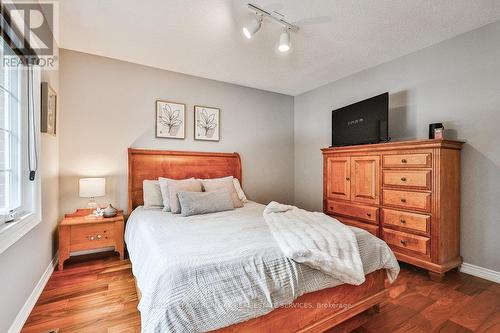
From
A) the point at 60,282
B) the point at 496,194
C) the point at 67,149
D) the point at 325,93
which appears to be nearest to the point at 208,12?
the point at 67,149

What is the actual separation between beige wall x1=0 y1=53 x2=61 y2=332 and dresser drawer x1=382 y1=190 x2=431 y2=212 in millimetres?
3315

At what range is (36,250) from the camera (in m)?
2.03

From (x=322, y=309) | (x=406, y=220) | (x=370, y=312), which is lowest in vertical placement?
(x=370, y=312)

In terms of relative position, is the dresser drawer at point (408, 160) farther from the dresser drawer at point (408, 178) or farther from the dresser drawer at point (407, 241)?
the dresser drawer at point (407, 241)

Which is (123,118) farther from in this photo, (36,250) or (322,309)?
(322,309)

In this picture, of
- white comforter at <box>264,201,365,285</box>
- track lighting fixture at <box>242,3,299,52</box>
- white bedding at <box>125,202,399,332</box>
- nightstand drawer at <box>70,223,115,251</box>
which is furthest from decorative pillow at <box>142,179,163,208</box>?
track lighting fixture at <box>242,3,299,52</box>

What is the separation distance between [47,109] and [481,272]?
4523 mm

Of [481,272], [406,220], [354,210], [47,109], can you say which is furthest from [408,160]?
[47,109]

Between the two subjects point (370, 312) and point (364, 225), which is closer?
point (370, 312)

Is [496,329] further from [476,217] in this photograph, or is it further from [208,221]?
[208,221]

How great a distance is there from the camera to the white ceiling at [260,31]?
6.80 ft

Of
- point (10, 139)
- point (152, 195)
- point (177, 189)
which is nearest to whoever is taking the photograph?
point (10, 139)

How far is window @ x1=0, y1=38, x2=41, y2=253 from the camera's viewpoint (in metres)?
1.62

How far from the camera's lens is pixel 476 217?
244 cm
